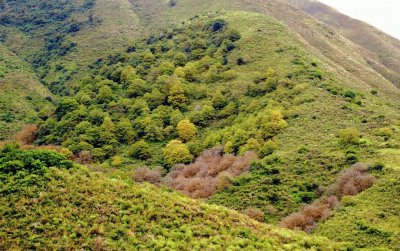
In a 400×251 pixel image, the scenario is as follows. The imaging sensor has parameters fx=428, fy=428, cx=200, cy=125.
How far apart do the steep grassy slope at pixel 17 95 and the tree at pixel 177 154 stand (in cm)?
3086

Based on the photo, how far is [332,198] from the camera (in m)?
39.6

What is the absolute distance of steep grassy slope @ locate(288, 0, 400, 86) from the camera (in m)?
115

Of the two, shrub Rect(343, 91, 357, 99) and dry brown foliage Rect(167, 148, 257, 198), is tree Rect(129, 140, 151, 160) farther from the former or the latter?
shrub Rect(343, 91, 357, 99)

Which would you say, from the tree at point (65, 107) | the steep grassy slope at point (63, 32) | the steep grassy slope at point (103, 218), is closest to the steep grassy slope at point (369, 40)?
the steep grassy slope at point (63, 32)

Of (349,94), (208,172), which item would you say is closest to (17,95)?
(208,172)

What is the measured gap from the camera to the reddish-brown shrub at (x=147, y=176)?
5122 centimetres

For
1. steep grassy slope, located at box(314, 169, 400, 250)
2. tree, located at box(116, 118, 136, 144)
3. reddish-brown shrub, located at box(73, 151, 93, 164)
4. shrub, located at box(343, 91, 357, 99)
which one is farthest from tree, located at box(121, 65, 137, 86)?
steep grassy slope, located at box(314, 169, 400, 250)

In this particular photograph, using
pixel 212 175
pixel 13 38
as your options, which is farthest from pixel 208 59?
pixel 13 38

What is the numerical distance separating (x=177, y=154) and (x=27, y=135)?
29.2 meters

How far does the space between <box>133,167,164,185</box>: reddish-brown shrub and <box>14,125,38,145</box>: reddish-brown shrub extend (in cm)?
2628

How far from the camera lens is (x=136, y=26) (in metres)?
115

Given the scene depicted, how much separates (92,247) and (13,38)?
346 ft

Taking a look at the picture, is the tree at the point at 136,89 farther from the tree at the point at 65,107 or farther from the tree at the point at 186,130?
the tree at the point at 186,130

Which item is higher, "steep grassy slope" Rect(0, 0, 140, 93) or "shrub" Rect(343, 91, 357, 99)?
"shrub" Rect(343, 91, 357, 99)
